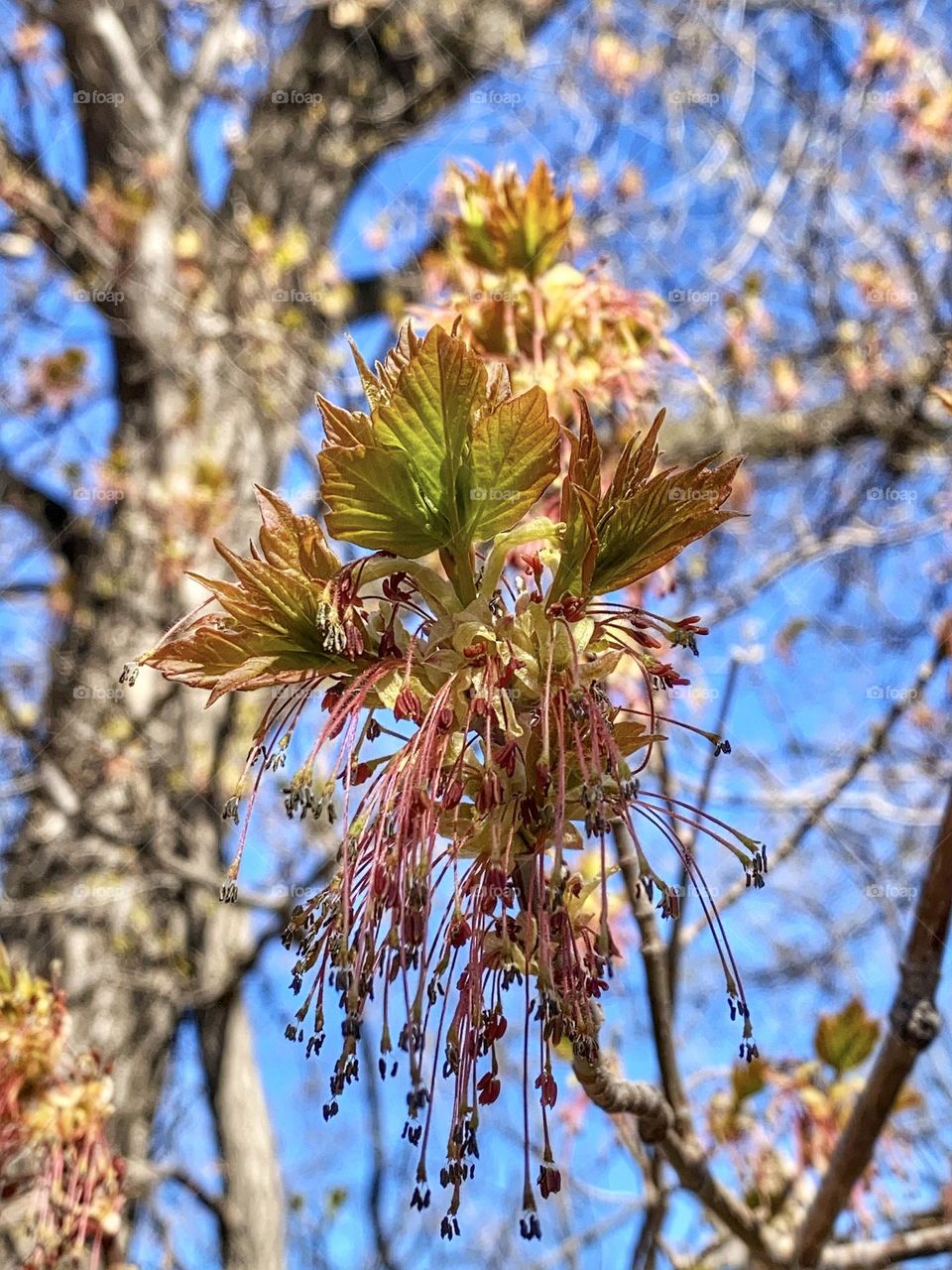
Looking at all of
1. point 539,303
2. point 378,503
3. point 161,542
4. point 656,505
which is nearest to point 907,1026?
point 656,505

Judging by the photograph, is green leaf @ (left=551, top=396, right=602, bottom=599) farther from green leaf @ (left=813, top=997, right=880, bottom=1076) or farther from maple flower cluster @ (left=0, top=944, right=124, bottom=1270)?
green leaf @ (left=813, top=997, right=880, bottom=1076)

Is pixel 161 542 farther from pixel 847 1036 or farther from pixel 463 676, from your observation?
pixel 463 676

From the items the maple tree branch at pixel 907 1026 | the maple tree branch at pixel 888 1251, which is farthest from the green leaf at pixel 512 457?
the maple tree branch at pixel 888 1251

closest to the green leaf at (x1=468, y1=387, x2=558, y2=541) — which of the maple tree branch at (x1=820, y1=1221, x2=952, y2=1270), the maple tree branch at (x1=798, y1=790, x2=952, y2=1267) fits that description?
the maple tree branch at (x1=798, y1=790, x2=952, y2=1267)

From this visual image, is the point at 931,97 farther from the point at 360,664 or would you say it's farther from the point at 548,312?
the point at 360,664

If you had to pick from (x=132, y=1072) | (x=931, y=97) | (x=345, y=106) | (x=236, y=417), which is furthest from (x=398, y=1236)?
(x=345, y=106)

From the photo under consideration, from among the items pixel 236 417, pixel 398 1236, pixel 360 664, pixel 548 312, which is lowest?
pixel 398 1236
